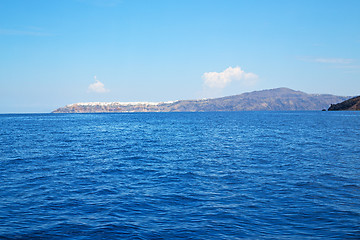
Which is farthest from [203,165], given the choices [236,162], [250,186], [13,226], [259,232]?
[13,226]

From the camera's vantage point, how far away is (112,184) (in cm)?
2103

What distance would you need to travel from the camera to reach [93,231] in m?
12.7

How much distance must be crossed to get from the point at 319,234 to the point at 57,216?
12915 millimetres

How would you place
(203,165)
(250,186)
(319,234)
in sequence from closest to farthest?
(319,234) → (250,186) → (203,165)

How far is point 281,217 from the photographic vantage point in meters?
14.2

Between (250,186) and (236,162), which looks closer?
(250,186)

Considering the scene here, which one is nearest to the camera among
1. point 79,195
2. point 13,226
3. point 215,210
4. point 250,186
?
point 13,226

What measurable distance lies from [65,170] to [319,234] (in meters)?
22.0

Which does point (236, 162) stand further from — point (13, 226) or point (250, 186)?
point (13, 226)

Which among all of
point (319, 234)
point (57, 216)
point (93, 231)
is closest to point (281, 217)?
point (319, 234)

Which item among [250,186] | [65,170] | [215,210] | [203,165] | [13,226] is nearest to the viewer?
[13,226]

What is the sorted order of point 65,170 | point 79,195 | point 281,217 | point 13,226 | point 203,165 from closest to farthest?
point 13,226 < point 281,217 < point 79,195 < point 65,170 < point 203,165

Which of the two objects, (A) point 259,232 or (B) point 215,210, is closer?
(A) point 259,232

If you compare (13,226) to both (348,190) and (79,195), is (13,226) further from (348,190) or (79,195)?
(348,190)
